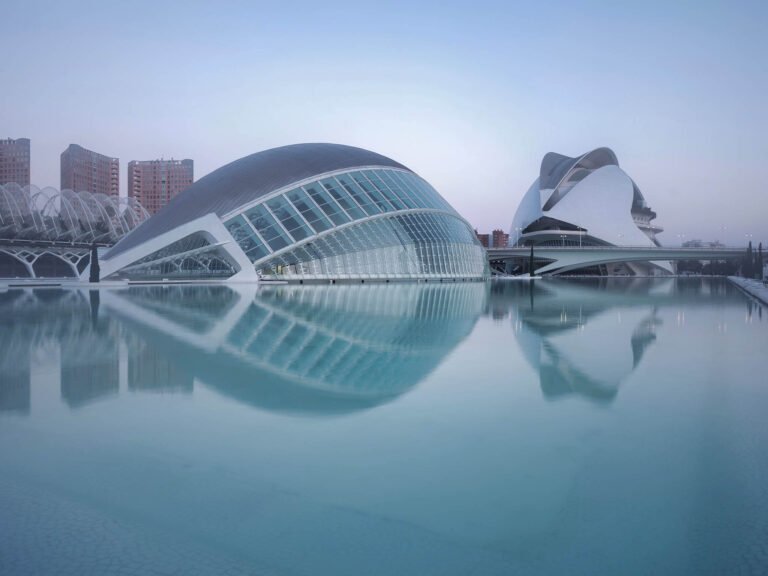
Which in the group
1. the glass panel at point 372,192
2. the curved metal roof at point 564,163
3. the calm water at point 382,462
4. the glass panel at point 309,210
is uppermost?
the curved metal roof at point 564,163

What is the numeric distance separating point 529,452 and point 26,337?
412 inches

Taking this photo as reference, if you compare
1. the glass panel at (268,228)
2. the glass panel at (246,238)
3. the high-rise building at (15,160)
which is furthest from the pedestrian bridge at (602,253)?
the high-rise building at (15,160)

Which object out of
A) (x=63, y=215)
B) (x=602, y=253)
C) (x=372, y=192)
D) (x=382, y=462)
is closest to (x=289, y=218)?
(x=372, y=192)

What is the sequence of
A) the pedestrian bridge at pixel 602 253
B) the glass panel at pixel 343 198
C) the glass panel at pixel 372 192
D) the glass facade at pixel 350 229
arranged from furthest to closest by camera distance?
the pedestrian bridge at pixel 602 253, the glass panel at pixel 372 192, the glass panel at pixel 343 198, the glass facade at pixel 350 229

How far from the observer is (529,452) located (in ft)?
14.6

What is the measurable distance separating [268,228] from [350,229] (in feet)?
17.8

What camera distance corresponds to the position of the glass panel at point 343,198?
38.9 metres

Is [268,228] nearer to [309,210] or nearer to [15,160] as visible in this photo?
[309,210]

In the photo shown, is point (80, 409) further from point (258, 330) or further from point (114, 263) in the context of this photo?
point (114, 263)

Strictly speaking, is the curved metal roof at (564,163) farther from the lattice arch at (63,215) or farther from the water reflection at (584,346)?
the water reflection at (584,346)

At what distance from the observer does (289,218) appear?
37.6 meters

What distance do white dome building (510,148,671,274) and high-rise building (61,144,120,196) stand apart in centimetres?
7313

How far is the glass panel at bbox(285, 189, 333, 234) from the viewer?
123 ft

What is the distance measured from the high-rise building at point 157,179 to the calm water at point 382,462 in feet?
382
